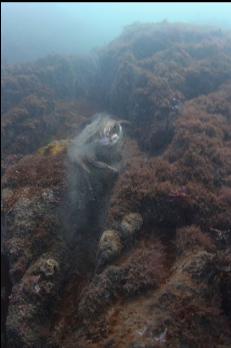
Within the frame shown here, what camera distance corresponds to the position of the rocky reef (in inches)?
219

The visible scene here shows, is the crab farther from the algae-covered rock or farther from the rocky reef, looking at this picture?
the algae-covered rock

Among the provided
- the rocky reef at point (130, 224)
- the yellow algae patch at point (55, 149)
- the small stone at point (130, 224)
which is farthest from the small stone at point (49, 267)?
the yellow algae patch at point (55, 149)

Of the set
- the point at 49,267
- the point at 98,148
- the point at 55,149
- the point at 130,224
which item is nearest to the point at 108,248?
the point at 130,224

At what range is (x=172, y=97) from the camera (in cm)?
1397

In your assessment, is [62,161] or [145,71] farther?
[145,71]

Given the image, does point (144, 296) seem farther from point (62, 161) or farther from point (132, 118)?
point (132, 118)

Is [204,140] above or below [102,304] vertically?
above

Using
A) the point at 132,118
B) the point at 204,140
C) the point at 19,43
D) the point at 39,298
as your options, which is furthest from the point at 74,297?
the point at 19,43

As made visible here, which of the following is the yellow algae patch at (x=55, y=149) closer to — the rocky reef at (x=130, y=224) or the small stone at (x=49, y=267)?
the rocky reef at (x=130, y=224)

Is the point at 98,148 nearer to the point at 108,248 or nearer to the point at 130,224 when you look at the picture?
the point at 130,224

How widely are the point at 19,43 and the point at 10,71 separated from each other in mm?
22142

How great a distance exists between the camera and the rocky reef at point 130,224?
5555 millimetres

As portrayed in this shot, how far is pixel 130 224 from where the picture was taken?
761 centimetres

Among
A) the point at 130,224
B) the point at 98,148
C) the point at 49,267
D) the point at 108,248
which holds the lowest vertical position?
the point at 49,267
